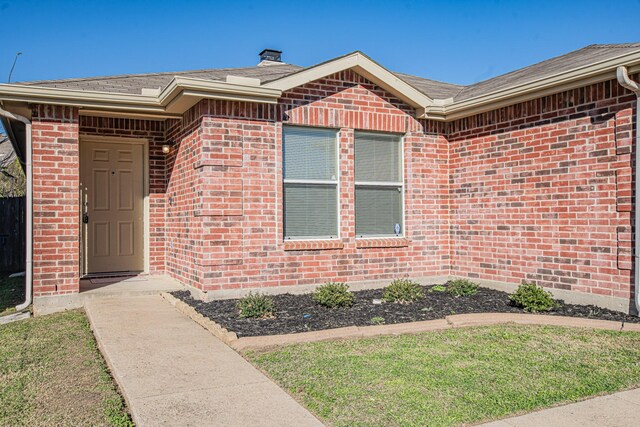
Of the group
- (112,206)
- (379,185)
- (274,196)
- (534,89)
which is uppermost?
(534,89)

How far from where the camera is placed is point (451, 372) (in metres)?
4.40

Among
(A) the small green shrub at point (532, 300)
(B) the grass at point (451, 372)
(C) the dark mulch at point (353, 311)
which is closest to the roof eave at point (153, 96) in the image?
(C) the dark mulch at point (353, 311)

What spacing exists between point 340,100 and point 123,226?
4.24 metres

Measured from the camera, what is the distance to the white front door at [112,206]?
28.9 feet

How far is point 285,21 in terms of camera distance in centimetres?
1424

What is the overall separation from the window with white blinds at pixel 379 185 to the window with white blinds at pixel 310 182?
46 centimetres

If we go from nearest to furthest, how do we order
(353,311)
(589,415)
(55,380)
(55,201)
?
(589,415) < (55,380) < (353,311) < (55,201)

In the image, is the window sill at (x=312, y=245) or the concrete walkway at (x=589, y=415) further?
the window sill at (x=312, y=245)

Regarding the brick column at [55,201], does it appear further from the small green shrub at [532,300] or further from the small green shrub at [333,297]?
the small green shrub at [532,300]

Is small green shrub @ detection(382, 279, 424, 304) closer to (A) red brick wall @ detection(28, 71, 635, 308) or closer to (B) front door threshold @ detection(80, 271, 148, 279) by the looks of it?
(A) red brick wall @ detection(28, 71, 635, 308)

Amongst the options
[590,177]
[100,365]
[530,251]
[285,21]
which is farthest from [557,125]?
[285,21]

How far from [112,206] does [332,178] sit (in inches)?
149

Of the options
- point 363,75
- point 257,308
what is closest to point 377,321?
point 257,308

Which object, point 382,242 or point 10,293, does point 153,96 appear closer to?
point 382,242
